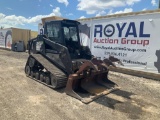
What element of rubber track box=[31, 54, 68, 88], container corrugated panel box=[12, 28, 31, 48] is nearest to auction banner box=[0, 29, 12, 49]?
container corrugated panel box=[12, 28, 31, 48]

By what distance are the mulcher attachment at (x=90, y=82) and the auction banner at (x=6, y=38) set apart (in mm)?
22148

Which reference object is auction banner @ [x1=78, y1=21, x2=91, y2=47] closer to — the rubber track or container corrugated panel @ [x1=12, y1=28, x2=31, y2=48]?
the rubber track

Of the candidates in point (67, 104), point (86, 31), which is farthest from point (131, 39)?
point (67, 104)

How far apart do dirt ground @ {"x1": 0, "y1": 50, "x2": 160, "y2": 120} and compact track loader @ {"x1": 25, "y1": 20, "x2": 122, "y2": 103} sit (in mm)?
399

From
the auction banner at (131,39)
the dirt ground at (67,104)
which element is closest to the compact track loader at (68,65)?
the dirt ground at (67,104)

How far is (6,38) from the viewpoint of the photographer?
27.7 m

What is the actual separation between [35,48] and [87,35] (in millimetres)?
5438

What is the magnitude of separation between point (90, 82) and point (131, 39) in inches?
203

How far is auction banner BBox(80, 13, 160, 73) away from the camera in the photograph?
10328mm

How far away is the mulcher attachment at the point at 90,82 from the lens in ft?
21.3

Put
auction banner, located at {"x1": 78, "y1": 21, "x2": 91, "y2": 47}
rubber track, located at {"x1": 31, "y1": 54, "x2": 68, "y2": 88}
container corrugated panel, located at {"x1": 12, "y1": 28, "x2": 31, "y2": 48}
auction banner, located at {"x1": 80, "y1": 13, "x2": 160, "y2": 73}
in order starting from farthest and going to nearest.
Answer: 1. container corrugated panel, located at {"x1": 12, "y1": 28, "x2": 31, "y2": 48}
2. auction banner, located at {"x1": 78, "y1": 21, "x2": 91, "y2": 47}
3. auction banner, located at {"x1": 80, "y1": 13, "x2": 160, "y2": 73}
4. rubber track, located at {"x1": 31, "y1": 54, "x2": 68, "y2": 88}

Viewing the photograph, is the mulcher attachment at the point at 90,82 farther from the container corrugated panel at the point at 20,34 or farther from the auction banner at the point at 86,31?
the container corrugated panel at the point at 20,34

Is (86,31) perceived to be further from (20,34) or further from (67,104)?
(20,34)

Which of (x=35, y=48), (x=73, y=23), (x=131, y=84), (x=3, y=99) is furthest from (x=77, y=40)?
(x=3, y=99)
